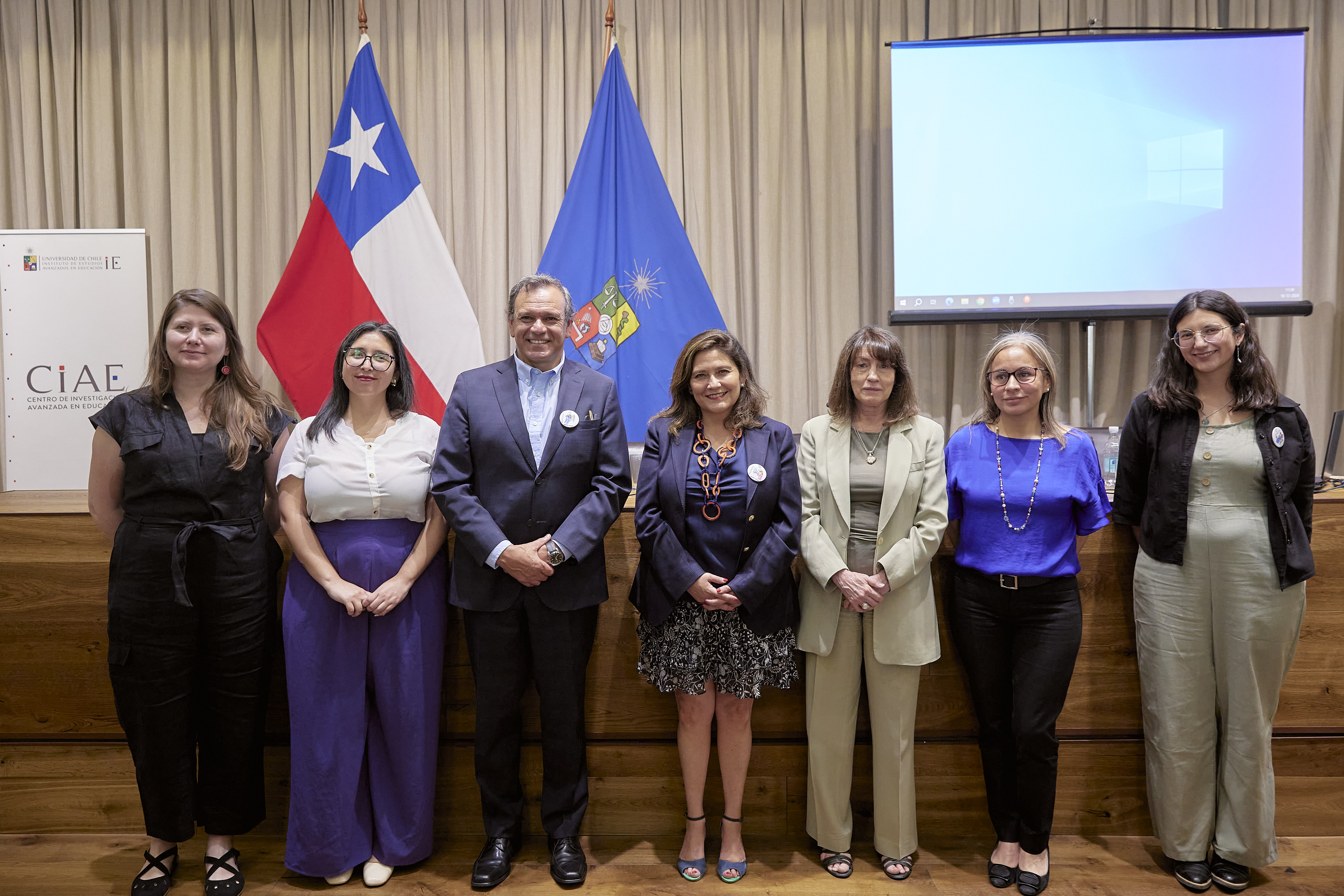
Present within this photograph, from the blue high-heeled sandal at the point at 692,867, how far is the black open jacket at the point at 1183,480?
1545 mm

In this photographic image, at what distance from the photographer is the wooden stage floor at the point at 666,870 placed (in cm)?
220

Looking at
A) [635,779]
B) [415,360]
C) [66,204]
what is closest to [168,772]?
[635,779]

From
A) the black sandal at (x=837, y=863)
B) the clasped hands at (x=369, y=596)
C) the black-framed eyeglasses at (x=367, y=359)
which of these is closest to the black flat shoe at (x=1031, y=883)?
the black sandal at (x=837, y=863)

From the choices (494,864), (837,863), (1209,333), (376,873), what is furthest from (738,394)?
(376,873)

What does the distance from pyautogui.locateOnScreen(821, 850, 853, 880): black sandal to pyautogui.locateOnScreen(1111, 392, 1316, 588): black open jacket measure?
1.25 m

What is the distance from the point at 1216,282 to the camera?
3242 mm

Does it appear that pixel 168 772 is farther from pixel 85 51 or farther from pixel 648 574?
pixel 85 51

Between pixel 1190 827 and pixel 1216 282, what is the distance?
219 centimetres

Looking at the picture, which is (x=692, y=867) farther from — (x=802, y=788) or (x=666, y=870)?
(x=802, y=788)

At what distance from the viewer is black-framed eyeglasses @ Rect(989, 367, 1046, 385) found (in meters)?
2.15

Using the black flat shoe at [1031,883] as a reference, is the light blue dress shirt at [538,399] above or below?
above

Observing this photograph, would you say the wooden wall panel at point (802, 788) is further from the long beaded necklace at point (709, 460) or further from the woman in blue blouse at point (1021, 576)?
the long beaded necklace at point (709, 460)

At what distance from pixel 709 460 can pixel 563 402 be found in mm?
442

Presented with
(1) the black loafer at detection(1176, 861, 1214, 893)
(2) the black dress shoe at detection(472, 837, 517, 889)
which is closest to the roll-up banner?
(2) the black dress shoe at detection(472, 837, 517, 889)
